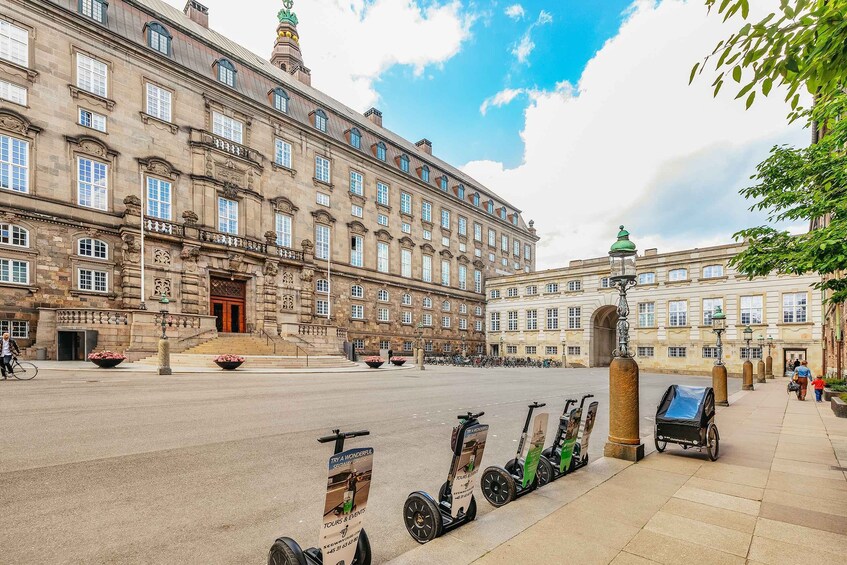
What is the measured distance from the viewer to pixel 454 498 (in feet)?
13.3

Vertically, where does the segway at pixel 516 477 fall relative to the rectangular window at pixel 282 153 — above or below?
below

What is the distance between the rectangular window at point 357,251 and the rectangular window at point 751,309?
35397mm

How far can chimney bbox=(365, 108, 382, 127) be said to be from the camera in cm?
5501

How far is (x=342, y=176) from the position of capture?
41.4 metres

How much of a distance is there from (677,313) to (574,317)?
1041 centimetres

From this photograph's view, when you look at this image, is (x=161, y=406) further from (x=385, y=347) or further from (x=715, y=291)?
(x=715, y=291)

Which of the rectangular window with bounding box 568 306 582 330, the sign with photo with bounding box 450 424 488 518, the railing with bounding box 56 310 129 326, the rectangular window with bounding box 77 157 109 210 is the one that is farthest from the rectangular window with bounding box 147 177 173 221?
the rectangular window with bounding box 568 306 582 330

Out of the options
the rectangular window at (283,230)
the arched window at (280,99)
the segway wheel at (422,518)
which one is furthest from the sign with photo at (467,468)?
the arched window at (280,99)

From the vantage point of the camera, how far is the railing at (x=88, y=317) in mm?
23562

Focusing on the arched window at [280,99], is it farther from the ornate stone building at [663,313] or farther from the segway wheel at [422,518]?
the segway wheel at [422,518]

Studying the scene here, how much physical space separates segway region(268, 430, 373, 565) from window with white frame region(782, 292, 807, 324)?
45.8 meters

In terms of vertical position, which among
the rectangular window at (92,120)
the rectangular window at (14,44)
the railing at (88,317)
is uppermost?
the rectangular window at (14,44)

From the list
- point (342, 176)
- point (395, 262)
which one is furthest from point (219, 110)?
point (395, 262)

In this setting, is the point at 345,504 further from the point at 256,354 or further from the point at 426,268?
the point at 426,268
